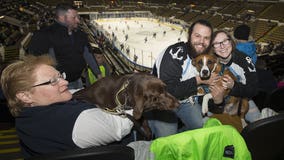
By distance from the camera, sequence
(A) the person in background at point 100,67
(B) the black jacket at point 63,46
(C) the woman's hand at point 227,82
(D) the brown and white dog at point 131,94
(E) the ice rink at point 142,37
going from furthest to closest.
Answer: (E) the ice rink at point 142,37
(A) the person in background at point 100,67
(B) the black jacket at point 63,46
(C) the woman's hand at point 227,82
(D) the brown and white dog at point 131,94

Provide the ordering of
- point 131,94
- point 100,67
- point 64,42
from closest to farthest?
point 131,94 → point 64,42 → point 100,67

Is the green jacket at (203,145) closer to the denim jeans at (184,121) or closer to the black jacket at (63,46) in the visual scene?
the denim jeans at (184,121)

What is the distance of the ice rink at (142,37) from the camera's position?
20.0m

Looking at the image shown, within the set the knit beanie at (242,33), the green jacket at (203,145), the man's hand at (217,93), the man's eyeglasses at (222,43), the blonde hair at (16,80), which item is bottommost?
the man's hand at (217,93)

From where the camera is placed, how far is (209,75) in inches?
109

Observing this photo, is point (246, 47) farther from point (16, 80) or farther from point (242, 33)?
point (16, 80)

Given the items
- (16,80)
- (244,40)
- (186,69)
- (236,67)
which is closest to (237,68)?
(236,67)

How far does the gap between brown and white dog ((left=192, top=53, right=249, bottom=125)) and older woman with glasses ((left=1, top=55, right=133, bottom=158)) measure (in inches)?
44.8

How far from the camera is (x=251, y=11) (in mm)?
33312

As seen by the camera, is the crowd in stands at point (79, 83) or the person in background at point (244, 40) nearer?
the crowd in stands at point (79, 83)

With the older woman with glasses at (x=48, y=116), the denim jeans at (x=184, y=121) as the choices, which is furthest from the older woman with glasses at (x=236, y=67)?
the older woman with glasses at (x=48, y=116)

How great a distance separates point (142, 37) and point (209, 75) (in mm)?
24937

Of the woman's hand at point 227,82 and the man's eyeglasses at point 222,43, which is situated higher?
the man's eyeglasses at point 222,43

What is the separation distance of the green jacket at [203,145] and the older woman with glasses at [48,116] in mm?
406
